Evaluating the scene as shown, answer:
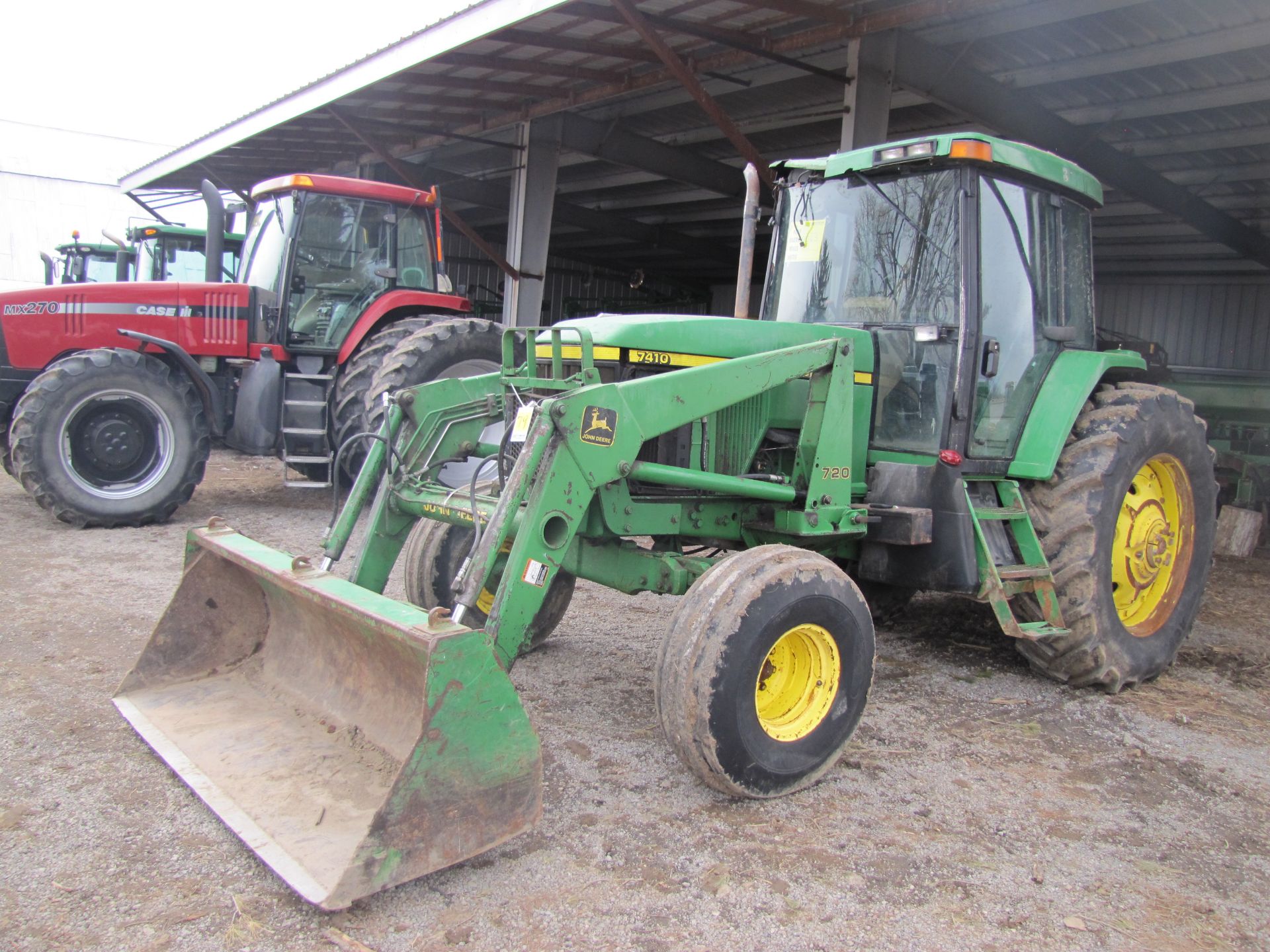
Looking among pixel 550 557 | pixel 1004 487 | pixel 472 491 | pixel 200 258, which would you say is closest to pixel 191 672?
pixel 472 491

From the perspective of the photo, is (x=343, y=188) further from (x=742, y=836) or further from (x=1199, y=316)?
(x=1199, y=316)

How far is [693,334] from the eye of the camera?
3.91m

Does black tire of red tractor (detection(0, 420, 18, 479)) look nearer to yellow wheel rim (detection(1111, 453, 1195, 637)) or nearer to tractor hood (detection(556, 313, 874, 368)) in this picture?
tractor hood (detection(556, 313, 874, 368))

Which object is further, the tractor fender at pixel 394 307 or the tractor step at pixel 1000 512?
the tractor fender at pixel 394 307

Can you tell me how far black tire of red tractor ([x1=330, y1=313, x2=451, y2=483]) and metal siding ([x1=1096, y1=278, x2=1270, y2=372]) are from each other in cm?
1464

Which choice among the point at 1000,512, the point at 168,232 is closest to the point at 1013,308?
the point at 1000,512

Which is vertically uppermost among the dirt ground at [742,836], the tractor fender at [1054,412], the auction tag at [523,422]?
the tractor fender at [1054,412]

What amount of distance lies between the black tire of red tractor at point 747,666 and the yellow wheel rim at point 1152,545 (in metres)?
1.98

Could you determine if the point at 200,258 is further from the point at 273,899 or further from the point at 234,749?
the point at 273,899

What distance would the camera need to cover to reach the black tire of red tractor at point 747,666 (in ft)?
9.86

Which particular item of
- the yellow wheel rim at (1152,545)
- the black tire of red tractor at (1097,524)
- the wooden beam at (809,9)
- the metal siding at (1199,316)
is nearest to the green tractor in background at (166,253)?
the wooden beam at (809,9)

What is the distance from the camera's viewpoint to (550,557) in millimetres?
3141

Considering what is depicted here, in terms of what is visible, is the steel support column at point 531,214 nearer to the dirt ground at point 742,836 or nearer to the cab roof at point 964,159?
the cab roof at point 964,159

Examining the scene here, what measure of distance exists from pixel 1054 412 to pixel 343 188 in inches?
236
